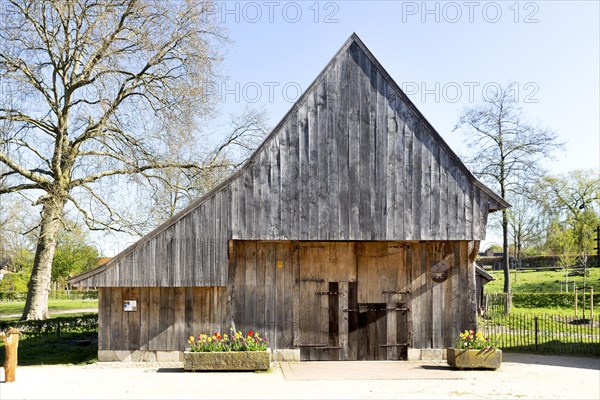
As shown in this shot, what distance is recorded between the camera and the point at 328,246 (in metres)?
19.0

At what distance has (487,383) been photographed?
1520cm

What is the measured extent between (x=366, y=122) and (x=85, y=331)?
15.6m

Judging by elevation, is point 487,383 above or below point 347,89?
below

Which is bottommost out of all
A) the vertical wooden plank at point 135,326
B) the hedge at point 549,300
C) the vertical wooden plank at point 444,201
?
the hedge at point 549,300

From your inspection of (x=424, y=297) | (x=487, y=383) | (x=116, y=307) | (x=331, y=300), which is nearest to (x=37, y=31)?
(x=116, y=307)

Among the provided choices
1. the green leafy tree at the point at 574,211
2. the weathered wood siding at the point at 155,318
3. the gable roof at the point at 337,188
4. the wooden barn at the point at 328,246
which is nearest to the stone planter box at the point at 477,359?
the wooden barn at the point at 328,246

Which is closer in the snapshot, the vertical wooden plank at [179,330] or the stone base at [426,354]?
the vertical wooden plank at [179,330]

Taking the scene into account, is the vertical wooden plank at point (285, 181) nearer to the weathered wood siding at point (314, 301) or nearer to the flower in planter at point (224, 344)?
the weathered wood siding at point (314, 301)

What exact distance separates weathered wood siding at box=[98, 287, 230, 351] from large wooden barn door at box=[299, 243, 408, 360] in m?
2.61

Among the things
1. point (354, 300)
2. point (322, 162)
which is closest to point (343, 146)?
point (322, 162)

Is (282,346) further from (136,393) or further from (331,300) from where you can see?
(136,393)

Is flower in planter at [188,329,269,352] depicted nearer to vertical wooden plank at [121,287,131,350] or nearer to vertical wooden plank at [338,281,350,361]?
vertical wooden plank at [121,287,131,350]

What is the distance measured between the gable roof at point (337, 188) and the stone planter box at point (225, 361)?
205cm

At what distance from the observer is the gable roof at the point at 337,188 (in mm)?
17969
